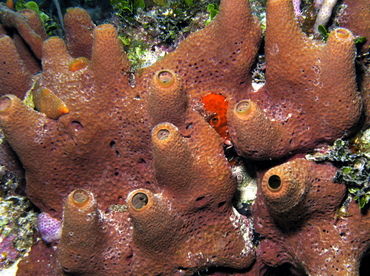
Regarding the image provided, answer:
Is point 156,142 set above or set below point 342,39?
below

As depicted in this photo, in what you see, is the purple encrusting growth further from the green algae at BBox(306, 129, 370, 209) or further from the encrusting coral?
the green algae at BBox(306, 129, 370, 209)

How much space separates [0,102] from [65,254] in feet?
4.40

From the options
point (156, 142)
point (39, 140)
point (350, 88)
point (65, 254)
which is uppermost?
point (350, 88)

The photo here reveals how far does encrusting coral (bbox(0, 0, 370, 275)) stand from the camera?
194cm

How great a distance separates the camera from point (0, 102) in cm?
212

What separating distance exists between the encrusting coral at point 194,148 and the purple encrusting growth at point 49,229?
4cm

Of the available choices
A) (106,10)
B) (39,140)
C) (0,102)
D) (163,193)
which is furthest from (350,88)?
(106,10)

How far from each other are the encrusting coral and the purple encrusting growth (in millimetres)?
44

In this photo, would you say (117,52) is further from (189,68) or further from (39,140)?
(39,140)

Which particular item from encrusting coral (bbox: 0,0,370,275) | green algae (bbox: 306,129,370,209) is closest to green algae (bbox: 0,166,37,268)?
encrusting coral (bbox: 0,0,370,275)

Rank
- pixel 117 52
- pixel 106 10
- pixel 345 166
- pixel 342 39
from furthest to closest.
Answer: pixel 106 10, pixel 117 52, pixel 345 166, pixel 342 39

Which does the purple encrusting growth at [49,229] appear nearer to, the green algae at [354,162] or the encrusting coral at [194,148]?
the encrusting coral at [194,148]

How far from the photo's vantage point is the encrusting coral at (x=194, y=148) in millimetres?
1938

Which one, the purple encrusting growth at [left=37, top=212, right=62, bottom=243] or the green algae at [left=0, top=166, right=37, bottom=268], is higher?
the purple encrusting growth at [left=37, top=212, right=62, bottom=243]
